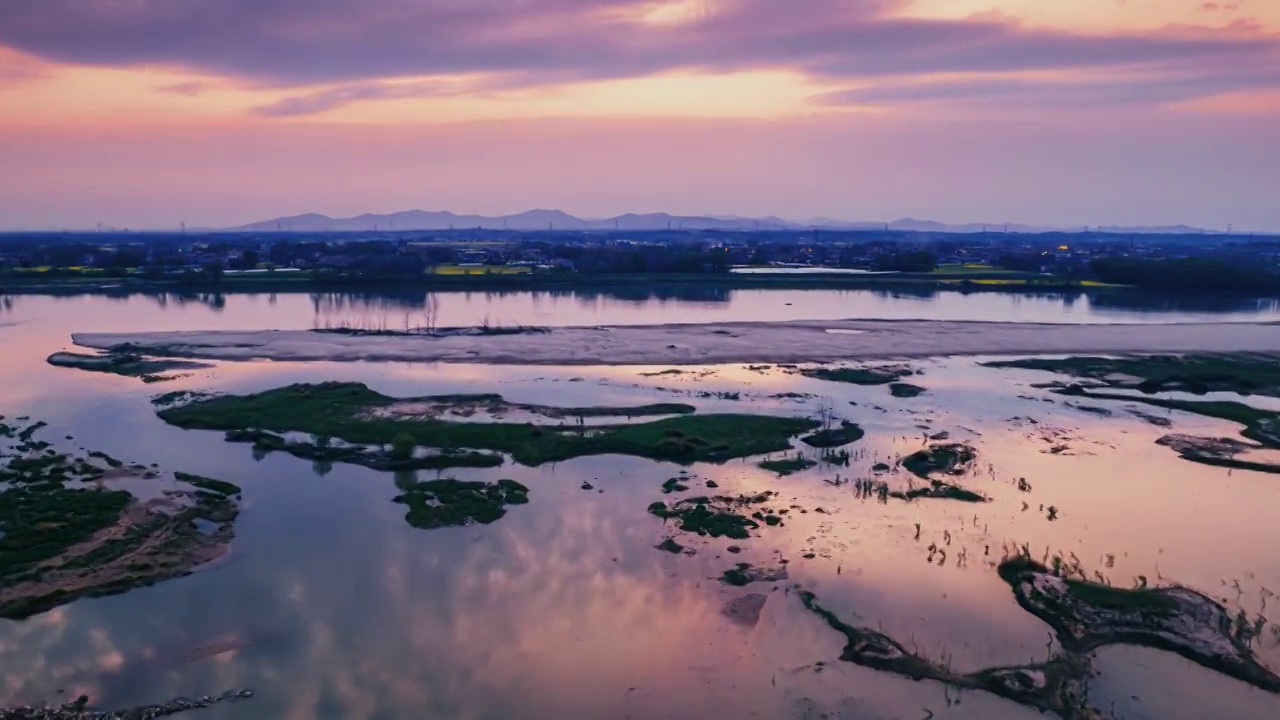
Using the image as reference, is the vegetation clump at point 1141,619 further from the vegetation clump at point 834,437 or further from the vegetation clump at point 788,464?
the vegetation clump at point 834,437

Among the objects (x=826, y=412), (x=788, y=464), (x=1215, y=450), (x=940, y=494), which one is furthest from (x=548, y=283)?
(x=940, y=494)

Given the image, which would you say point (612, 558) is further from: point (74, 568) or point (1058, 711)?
point (74, 568)

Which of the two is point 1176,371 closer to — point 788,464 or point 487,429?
point 788,464

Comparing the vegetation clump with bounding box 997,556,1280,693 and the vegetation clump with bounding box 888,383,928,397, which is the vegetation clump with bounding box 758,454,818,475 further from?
the vegetation clump with bounding box 888,383,928,397

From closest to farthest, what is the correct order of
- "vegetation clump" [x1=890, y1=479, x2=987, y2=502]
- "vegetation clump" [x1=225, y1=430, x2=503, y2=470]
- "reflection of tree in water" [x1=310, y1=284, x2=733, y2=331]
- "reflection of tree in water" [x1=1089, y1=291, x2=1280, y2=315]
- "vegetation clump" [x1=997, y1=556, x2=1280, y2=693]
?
"vegetation clump" [x1=997, y1=556, x2=1280, y2=693] < "vegetation clump" [x1=890, y1=479, x2=987, y2=502] < "vegetation clump" [x1=225, y1=430, x2=503, y2=470] < "reflection of tree in water" [x1=310, y1=284, x2=733, y2=331] < "reflection of tree in water" [x1=1089, y1=291, x2=1280, y2=315]

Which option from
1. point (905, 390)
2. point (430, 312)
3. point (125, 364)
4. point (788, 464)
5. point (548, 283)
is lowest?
point (788, 464)

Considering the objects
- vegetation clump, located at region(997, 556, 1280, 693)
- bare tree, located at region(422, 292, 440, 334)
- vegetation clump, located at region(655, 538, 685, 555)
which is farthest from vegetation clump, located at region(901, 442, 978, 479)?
bare tree, located at region(422, 292, 440, 334)
